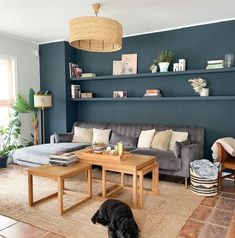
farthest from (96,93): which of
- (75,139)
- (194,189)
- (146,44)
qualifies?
(194,189)

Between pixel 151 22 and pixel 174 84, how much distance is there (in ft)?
3.74

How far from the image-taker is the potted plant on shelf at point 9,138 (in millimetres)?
4797

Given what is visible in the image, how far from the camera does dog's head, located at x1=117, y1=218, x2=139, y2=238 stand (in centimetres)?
214

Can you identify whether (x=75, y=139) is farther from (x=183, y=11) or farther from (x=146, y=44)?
(x=183, y=11)

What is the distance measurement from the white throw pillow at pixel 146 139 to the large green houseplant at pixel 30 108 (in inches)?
88.7

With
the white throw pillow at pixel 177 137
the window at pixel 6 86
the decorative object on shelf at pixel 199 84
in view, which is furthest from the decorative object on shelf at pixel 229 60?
the window at pixel 6 86

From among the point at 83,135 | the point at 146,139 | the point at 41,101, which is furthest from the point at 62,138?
the point at 146,139

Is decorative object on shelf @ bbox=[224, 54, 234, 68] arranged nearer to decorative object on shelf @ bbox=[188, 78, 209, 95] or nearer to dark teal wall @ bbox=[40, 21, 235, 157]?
dark teal wall @ bbox=[40, 21, 235, 157]

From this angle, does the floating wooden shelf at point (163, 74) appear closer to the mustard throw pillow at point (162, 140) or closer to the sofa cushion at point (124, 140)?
the mustard throw pillow at point (162, 140)

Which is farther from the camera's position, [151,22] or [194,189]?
[151,22]

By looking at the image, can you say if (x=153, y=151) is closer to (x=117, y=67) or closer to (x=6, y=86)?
(x=117, y=67)

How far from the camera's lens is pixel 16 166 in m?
4.89

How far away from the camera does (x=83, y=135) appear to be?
4863 millimetres

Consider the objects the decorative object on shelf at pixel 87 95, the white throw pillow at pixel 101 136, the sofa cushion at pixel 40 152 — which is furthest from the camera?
the decorative object on shelf at pixel 87 95
